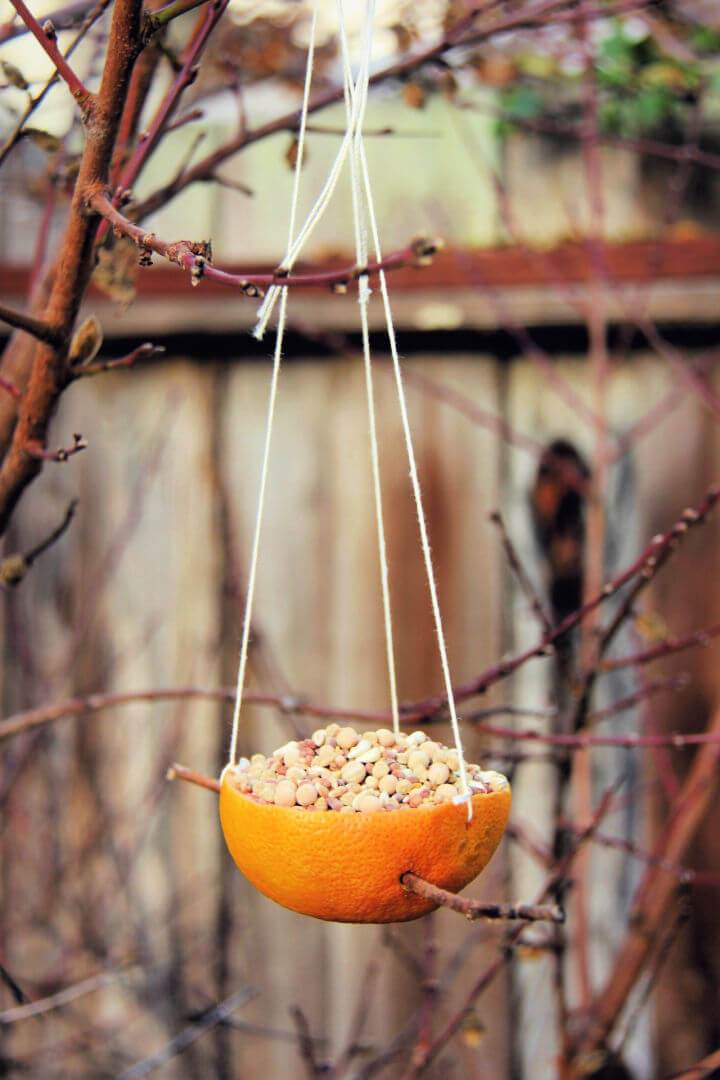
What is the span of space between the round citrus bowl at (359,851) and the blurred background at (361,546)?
31.7 inches

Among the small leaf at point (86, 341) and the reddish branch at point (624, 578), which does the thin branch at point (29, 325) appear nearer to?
the small leaf at point (86, 341)

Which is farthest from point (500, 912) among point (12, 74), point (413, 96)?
point (413, 96)

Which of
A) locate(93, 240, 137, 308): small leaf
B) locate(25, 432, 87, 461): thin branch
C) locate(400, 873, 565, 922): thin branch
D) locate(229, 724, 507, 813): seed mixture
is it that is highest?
locate(93, 240, 137, 308): small leaf

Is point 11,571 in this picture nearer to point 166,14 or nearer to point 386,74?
point 166,14

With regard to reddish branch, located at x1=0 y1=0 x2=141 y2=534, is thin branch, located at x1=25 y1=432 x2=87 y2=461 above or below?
below

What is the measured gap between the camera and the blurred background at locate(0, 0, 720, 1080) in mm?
1511

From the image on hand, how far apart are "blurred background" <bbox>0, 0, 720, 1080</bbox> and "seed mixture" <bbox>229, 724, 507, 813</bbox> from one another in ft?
2.34

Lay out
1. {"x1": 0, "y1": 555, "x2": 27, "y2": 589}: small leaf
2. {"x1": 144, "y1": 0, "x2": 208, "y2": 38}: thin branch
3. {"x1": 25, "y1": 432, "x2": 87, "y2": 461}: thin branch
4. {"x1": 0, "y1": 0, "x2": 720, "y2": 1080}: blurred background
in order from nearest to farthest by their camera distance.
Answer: {"x1": 144, "y1": 0, "x2": 208, "y2": 38}: thin branch < {"x1": 25, "y1": 432, "x2": 87, "y2": 461}: thin branch < {"x1": 0, "y1": 555, "x2": 27, "y2": 589}: small leaf < {"x1": 0, "y1": 0, "x2": 720, "y2": 1080}: blurred background

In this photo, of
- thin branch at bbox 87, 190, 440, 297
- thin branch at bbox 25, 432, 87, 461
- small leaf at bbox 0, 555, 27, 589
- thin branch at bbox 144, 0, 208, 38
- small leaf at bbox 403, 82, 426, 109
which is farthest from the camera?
small leaf at bbox 403, 82, 426, 109

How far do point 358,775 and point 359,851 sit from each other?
0.28 ft

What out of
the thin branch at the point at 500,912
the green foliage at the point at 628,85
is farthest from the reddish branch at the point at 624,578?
the green foliage at the point at 628,85

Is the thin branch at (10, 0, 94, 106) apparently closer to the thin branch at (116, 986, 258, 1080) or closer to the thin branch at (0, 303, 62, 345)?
the thin branch at (0, 303, 62, 345)

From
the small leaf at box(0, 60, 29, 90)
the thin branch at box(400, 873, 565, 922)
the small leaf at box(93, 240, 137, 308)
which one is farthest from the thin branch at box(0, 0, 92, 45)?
the thin branch at box(400, 873, 565, 922)

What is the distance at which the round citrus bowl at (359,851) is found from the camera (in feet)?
2.06
